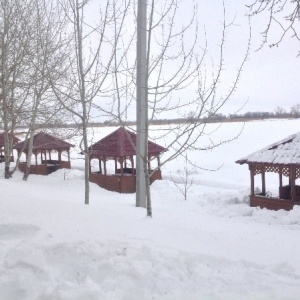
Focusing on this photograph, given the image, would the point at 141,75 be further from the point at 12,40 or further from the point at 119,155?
the point at 119,155

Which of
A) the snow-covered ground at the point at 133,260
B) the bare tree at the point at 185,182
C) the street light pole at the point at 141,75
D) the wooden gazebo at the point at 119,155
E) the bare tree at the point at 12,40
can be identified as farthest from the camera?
the wooden gazebo at the point at 119,155

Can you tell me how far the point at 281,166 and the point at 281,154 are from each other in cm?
51

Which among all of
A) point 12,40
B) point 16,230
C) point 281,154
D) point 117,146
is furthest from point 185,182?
point 16,230

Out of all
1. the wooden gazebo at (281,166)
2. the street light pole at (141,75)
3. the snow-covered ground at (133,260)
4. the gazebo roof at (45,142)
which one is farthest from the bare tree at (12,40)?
the gazebo roof at (45,142)

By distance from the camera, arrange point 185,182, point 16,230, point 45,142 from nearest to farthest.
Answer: point 16,230 → point 185,182 → point 45,142

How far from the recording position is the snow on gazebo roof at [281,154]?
13.5 meters

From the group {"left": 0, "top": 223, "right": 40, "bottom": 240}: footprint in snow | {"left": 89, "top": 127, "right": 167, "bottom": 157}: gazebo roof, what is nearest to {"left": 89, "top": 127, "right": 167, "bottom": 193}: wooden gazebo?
{"left": 89, "top": 127, "right": 167, "bottom": 157}: gazebo roof

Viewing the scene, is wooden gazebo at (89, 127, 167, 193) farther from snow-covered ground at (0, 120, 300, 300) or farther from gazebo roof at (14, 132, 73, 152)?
snow-covered ground at (0, 120, 300, 300)

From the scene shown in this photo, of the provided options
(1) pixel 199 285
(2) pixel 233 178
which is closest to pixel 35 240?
(1) pixel 199 285

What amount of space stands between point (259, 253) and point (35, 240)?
2.97 meters

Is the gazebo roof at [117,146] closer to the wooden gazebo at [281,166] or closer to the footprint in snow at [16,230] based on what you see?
the wooden gazebo at [281,166]

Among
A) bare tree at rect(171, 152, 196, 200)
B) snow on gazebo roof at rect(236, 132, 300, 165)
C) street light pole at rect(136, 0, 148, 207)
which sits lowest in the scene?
bare tree at rect(171, 152, 196, 200)

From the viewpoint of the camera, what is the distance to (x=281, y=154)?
1398cm

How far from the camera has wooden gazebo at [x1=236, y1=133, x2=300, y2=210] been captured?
13492mm
